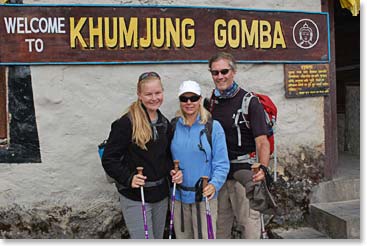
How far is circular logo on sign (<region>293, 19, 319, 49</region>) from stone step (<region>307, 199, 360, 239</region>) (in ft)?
5.80

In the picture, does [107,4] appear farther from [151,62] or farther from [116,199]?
[116,199]

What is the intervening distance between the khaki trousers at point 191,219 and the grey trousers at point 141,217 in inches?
4.5

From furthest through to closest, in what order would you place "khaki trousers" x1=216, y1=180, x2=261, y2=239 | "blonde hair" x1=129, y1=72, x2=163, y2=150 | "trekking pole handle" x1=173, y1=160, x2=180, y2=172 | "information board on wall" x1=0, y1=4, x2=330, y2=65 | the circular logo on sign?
the circular logo on sign < "information board on wall" x1=0, y1=4, x2=330, y2=65 < "khaki trousers" x1=216, y1=180, x2=261, y2=239 < "trekking pole handle" x1=173, y1=160, x2=180, y2=172 < "blonde hair" x1=129, y1=72, x2=163, y2=150

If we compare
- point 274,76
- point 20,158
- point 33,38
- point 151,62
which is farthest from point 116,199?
point 274,76

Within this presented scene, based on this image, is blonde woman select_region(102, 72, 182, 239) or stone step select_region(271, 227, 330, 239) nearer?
blonde woman select_region(102, 72, 182, 239)

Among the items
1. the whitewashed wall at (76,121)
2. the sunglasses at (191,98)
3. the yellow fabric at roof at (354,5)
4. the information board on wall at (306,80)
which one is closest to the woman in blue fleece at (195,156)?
the sunglasses at (191,98)

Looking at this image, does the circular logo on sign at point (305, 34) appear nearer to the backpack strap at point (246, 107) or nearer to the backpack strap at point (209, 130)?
the backpack strap at point (246, 107)

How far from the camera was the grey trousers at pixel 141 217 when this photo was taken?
11.3 feet

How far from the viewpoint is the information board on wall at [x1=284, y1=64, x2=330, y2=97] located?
520 centimetres

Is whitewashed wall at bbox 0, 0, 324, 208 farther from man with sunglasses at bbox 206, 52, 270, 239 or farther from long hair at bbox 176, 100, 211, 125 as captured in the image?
long hair at bbox 176, 100, 211, 125

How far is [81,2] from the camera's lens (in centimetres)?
462

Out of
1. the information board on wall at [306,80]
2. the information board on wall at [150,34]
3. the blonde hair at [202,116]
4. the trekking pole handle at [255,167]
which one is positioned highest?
the information board on wall at [150,34]

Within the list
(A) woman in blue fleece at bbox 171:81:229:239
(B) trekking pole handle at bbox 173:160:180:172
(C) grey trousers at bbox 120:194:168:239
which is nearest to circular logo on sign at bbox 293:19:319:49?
(A) woman in blue fleece at bbox 171:81:229:239

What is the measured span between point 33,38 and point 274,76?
2.50m
